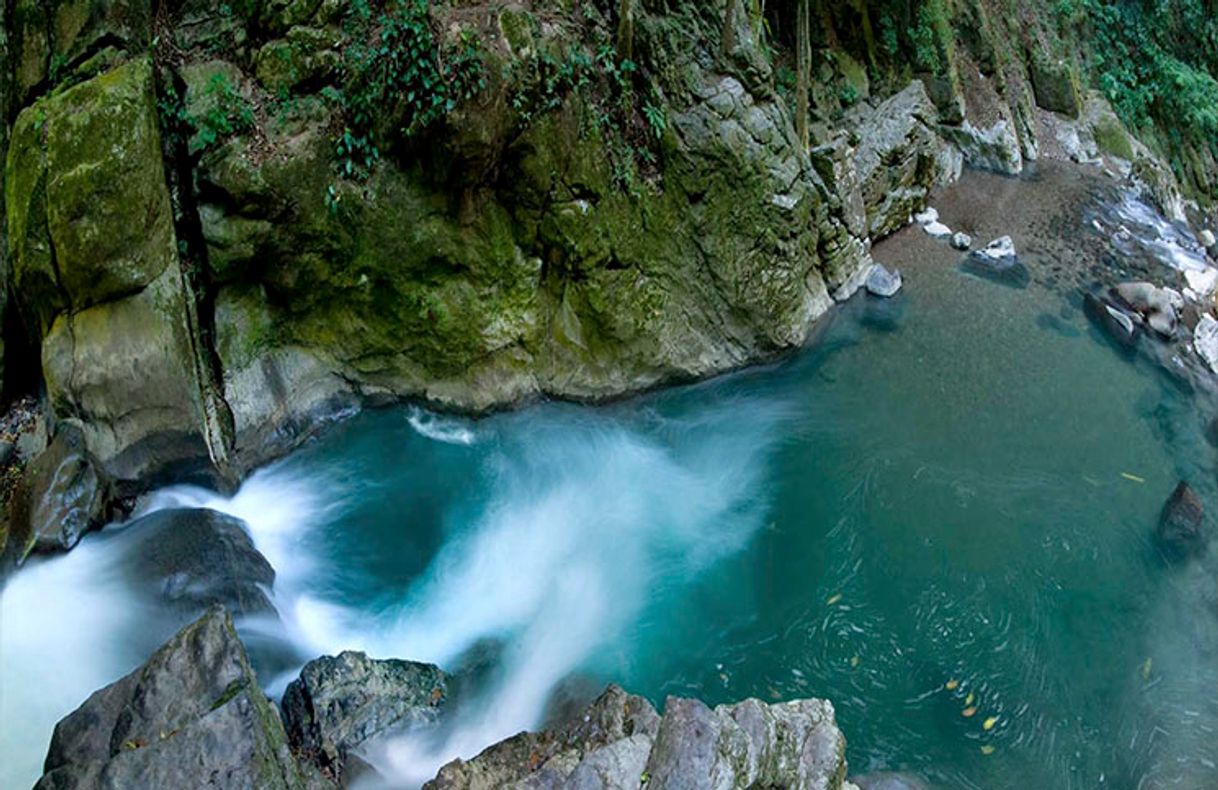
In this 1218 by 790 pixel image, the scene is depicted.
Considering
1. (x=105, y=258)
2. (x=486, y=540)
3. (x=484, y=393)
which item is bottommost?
(x=486, y=540)

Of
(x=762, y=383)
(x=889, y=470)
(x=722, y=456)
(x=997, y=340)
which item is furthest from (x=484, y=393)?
(x=997, y=340)

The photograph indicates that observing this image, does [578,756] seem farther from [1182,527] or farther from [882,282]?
[882,282]

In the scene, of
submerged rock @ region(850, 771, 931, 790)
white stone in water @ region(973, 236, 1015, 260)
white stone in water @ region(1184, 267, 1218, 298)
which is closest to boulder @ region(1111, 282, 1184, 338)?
white stone in water @ region(1184, 267, 1218, 298)

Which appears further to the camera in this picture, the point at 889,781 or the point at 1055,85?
the point at 1055,85

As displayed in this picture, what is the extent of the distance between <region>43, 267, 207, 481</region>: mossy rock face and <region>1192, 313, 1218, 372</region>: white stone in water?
14.7m

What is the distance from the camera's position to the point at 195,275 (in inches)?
360

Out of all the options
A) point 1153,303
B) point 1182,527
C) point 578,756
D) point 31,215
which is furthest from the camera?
point 1153,303

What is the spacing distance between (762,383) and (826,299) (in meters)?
2.20

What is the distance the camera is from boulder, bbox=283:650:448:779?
639 cm

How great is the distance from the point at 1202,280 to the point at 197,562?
1664 centimetres

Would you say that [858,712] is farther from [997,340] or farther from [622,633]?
[997,340]

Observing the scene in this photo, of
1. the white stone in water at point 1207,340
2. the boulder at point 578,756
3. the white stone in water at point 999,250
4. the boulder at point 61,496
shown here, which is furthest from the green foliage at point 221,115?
the white stone in water at point 1207,340

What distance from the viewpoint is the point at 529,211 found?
1028 cm

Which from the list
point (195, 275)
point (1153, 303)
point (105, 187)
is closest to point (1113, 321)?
point (1153, 303)
